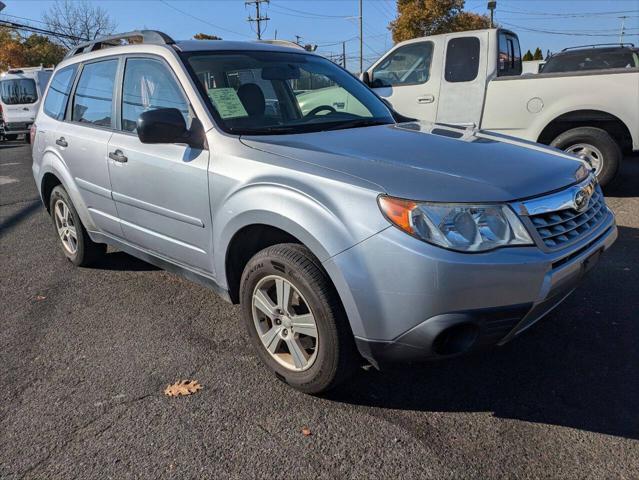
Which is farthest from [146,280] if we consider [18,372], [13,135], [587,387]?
[13,135]

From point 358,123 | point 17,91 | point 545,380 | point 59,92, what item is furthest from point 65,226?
point 17,91

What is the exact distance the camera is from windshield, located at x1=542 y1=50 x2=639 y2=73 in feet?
31.2

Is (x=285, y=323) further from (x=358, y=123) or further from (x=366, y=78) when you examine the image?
(x=366, y=78)

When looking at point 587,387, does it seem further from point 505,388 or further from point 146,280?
point 146,280

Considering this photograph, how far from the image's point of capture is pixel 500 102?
708 cm

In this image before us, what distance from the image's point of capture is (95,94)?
13.8 feet

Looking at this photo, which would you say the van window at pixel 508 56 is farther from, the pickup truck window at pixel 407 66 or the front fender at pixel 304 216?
the front fender at pixel 304 216

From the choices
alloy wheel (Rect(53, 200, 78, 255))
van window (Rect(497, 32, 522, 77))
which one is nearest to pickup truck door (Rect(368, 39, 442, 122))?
van window (Rect(497, 32, 522, 77))

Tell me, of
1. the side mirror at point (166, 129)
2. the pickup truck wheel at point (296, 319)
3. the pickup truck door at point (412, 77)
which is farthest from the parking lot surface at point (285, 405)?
the pickup truck door at point (412, 77)

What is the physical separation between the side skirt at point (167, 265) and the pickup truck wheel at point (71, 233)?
0.25 metres

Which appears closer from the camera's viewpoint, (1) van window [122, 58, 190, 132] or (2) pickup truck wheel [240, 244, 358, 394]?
(2) pickup truck wheel [240, 244, 358, 394]

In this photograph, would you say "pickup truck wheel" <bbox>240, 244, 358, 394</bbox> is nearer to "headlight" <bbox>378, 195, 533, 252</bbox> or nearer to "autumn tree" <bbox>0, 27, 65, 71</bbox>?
"headlight" <bbox>378, 195, 533, 252</bbox>

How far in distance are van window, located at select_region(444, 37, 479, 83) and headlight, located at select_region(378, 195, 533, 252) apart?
5637 millimetres

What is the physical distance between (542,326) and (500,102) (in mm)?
4381
